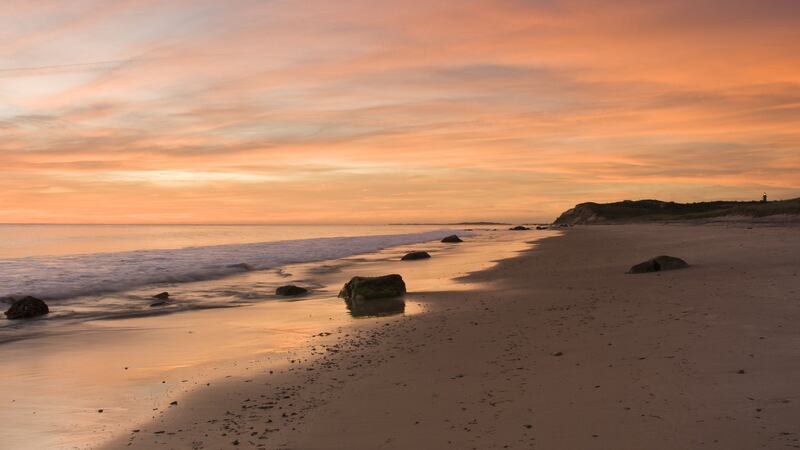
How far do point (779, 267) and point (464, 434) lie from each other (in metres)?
15.8

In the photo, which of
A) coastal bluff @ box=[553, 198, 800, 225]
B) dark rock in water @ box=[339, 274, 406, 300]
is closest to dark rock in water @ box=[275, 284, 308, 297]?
dark rock in water @ box=[339, 274, 406, 300]

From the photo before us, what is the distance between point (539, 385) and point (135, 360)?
25.7 ft

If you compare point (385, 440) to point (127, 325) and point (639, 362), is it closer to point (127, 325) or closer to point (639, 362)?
point (639, 362)

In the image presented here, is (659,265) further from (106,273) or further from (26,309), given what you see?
(106,273)

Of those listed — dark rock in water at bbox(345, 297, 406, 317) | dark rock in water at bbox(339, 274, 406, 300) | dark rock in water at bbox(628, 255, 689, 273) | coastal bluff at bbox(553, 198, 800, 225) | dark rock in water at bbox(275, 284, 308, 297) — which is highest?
coastal bluff at bbox(553, 198, 800, 225)

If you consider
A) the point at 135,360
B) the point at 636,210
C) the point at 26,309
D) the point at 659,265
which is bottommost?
the point at 135,360

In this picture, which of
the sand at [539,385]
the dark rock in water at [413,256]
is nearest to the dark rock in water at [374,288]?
the sand at [539,385]

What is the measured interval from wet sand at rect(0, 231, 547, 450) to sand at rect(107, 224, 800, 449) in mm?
526

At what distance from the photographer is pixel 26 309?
56.2ft

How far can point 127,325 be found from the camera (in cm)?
1566

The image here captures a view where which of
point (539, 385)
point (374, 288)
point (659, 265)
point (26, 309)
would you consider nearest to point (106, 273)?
point (26, 309)

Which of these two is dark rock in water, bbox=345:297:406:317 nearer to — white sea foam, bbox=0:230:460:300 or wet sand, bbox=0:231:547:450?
wet sand, bbox=0:231:547:450

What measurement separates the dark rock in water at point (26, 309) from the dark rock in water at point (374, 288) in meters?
9.38

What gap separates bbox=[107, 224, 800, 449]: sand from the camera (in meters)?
5.98
